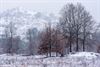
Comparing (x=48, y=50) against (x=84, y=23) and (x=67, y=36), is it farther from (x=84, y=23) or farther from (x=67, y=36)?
(x=84, y=23)

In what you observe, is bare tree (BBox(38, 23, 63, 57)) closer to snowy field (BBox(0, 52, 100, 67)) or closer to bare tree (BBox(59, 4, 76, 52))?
bare tree (BBox(59, 4, 76, 52))

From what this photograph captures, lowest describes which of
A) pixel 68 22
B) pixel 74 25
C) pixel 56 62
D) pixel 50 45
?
pixel 56 62

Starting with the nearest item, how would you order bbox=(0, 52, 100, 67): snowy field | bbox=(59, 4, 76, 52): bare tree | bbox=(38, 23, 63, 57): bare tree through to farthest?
bbox=(0, 52, 100, 67): snowy field
bbox=(38, 23, 63, 57): bare tree
bbox=(59, 4, 76, 52): bare tree

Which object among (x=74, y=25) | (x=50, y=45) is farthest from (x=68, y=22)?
(x=50, y=45)

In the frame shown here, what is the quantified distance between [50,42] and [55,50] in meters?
1.33

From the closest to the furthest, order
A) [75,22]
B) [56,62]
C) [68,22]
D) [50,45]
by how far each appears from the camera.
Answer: [56,62] → [50,45] → [68,22] → [75,22]

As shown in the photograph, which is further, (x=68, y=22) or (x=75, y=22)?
(x=75, y=22)

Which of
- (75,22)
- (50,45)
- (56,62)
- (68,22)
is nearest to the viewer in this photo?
(56,62)

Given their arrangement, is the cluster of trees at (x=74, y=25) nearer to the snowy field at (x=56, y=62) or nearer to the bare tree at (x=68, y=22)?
the bare tree at (x=68, y=22)

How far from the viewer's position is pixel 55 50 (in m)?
37.1

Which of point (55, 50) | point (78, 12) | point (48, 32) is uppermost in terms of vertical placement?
point (78, 12)

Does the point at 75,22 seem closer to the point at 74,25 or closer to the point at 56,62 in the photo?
the point at 74,25

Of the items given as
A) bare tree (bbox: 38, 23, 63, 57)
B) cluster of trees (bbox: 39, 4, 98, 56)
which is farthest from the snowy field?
cluster of trees (bbox: 39, 4, 98, 56)

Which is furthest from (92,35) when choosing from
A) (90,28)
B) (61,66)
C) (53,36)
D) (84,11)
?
(61,66)
